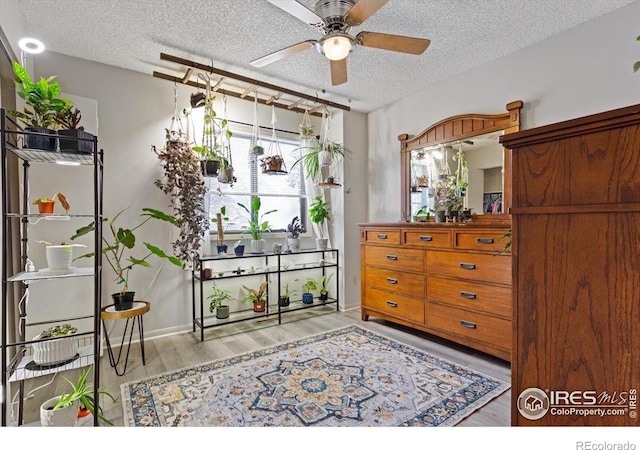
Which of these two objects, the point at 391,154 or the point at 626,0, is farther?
the point at 391,154

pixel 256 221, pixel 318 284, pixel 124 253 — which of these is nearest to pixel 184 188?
pixel 124 253

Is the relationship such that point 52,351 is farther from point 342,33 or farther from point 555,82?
point 555,82

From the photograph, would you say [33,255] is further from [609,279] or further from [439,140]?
[439,140]

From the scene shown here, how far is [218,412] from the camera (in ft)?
5.96

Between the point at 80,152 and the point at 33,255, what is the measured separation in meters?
1.52

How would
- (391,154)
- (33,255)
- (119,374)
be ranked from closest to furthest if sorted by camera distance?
(119,374)
(33,255)
(391,154)

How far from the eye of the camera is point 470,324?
256 centimetres

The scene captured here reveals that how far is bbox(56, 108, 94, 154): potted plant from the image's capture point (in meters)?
1.56

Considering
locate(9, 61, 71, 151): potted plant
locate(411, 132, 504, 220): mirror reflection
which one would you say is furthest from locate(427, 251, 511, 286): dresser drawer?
locate(9, 61, 71, 151): potted plant

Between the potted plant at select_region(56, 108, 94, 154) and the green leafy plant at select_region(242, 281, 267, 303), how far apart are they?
2312 millimetres

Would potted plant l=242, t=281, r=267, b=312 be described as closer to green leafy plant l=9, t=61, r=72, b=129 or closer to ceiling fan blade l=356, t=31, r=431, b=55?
green leafy plant l=9, t=61, r=72, b=129

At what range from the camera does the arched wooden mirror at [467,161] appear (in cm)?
285

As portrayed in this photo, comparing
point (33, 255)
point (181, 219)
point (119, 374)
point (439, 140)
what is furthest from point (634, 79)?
point (33, 255)

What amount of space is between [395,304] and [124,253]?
2.62 metres
